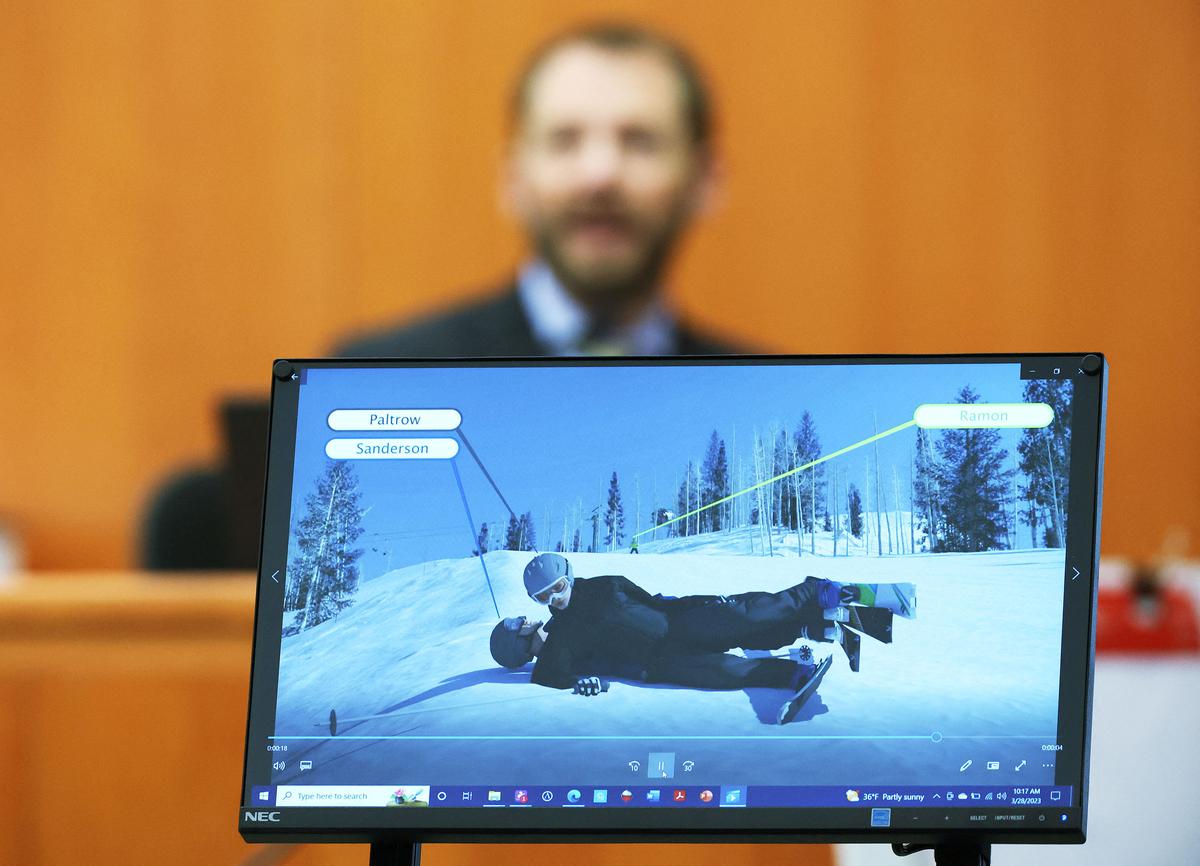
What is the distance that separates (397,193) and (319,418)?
8.07 ft

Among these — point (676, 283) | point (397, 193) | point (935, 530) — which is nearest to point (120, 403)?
point (397, 193)

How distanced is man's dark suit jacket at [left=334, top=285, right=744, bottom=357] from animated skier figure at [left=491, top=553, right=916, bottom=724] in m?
2.17

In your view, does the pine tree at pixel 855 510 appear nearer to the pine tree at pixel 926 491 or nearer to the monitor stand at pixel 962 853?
the pine tree at pixel 926 491

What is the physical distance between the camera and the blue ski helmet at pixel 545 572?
2.40 ft

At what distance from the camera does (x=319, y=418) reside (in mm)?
751

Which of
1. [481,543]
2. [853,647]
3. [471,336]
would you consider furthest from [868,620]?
[471,336]

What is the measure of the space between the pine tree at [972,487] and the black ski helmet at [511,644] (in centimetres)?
25

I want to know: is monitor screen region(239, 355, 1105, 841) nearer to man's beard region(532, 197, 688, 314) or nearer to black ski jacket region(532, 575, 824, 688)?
black ski jacket region(532, 575, 824, 688)

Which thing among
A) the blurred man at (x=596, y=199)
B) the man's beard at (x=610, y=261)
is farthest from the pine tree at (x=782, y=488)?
the man's beard at (x=610, y=261)

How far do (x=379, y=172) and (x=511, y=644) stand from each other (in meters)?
2.56

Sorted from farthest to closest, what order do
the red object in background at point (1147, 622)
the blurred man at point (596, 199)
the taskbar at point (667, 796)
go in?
the blurred man at point (596, 199) < the red object in background at point (1147, 622) < the taskbar at point (667, 796)

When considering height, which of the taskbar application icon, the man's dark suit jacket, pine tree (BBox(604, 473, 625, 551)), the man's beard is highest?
the man's beard

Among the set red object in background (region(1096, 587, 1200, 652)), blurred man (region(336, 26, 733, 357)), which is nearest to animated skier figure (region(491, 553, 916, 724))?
red object in background (region(1096, 587, 1200, 652))

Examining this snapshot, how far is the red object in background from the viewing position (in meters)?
1.49
